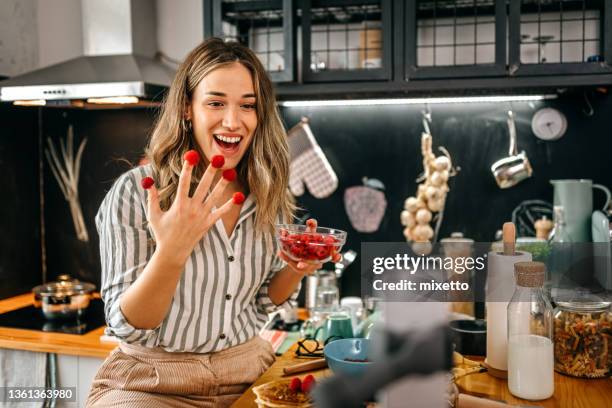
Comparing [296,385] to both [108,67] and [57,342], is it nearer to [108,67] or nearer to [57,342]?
[57,342]

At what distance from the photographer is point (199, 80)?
163cm

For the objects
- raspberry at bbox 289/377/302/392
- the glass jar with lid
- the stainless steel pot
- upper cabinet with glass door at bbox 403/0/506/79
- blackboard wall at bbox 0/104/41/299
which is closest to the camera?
raspberry at bbox 289/377/302/392

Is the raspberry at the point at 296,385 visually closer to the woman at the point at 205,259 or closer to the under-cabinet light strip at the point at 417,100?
the woman at the point at 205,259

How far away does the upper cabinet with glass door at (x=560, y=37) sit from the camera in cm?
210

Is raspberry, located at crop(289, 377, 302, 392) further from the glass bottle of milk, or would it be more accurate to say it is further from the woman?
the glass bottle of milk

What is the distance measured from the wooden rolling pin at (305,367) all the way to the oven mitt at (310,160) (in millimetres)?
1389

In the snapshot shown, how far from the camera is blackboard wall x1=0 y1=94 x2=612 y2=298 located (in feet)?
8.26

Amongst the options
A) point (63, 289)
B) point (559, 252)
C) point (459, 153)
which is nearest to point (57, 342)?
point (63, 289)

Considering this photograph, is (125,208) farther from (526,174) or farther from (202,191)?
(526,174)

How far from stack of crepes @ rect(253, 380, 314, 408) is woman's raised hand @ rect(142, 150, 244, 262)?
34 centimetres

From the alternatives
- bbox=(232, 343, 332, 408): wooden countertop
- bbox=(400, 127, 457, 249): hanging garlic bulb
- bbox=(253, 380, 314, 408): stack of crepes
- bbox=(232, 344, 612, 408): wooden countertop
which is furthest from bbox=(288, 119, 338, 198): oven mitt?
bbox=(253, 380, 314, 408): stack of crepes

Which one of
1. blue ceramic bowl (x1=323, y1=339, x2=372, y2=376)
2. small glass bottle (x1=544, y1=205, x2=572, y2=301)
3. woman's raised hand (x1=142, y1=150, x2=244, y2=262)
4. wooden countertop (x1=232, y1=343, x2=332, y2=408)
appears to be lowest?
wooden countertop (x1=232, y1=343, x2=332, y2=408)

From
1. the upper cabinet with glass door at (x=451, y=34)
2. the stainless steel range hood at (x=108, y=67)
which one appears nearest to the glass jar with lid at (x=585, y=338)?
the upper cabinet with glass door at (x=451, y=34)

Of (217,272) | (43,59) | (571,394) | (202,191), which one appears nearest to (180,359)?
(217,272)
